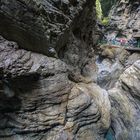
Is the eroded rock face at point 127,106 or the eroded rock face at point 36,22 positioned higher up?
the eroded rock face at point 36,22

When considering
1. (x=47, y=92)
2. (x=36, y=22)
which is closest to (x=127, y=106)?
(x=47, y=92)

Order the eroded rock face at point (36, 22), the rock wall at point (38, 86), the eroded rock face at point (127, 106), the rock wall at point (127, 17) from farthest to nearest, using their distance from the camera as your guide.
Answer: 1. the rock wall at point (127, 17)
2. the eroded rock face at point (127, 106)
3. the rock wall at point (38, 86)
4. the eroded rock face at point (36, 22)

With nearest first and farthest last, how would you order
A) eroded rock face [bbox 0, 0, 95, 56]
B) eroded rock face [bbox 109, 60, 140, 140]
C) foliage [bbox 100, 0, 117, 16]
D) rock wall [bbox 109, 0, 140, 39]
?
1. eroded rock face [bbox 0, 0, 95, 56]
2. eroded rock face [bbox 109, 60, 140, 140]
3. rock wall [bbox 109, 0, 140, 39]
4. foliage [bbox 100, 0, 117, 16]

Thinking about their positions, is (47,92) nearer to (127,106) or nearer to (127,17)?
(127,106)

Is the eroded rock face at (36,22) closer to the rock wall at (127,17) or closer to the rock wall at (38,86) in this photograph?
the rock wall at (38,86)

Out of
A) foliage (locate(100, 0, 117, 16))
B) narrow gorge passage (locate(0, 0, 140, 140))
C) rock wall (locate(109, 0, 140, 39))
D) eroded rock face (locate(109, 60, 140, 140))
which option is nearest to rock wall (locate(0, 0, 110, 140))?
narrow gorge passage (locate(0, 0, 140, 140))

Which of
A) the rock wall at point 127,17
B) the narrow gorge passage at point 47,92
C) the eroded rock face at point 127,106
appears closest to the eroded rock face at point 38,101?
the narrow gorge passage at point 47,92

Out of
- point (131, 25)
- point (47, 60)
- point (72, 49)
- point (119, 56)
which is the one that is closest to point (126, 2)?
point (131, 25)

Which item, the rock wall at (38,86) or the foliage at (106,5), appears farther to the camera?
the foliage at (106,5)

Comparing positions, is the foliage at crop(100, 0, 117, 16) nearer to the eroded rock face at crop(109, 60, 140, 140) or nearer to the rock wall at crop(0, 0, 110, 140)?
the eroded rock face at crop(109, 60, 140, 140)

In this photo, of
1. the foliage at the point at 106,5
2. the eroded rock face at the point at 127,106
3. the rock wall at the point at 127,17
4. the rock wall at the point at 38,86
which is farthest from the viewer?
the foliage at the point at 106,5

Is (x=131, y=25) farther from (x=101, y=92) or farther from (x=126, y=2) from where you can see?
(x=101, y=92)

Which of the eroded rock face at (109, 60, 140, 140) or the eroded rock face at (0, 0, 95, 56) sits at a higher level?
the eroded rock face at (0, 0, 95, 56)

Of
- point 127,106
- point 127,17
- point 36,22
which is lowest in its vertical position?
point 127,106
